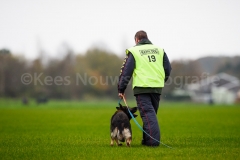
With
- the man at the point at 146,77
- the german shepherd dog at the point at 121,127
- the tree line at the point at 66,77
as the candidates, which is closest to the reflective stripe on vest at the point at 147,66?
the man at the point at 146,77

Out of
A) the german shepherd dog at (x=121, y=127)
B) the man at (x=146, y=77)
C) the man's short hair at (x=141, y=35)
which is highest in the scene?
the man's short hair at (x=141, y=35)

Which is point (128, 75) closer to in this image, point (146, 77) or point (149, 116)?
point (146, 77)

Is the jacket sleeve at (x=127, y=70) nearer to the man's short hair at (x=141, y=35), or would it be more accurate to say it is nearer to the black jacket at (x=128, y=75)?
the black jacket at (x=128, y=75)

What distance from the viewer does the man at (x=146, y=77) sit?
1087cm

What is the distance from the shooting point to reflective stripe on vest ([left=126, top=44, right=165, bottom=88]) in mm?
10906

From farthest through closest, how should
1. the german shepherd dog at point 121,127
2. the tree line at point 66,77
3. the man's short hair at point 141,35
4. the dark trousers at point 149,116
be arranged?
the tree line at point 66,77
the man's short hair at point 141,35
the dark trousers at point 149,116
the german shepherd dog at point 121,127

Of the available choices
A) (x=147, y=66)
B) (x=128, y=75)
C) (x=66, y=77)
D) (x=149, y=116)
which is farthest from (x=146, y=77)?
(x=66, y=77)

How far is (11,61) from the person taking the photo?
8844cm

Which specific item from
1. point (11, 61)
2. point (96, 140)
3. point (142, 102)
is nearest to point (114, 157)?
point (142, 102)

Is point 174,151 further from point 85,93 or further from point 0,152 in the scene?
point 85,93

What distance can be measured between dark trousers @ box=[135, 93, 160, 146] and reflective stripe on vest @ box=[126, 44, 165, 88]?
288 mm

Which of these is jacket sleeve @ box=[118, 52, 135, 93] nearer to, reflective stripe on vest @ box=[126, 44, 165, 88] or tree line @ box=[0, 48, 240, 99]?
reflective stripe on vest @ box=[126, 44, 165, 88]

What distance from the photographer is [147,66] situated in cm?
1095

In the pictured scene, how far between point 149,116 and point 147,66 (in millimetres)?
1042
